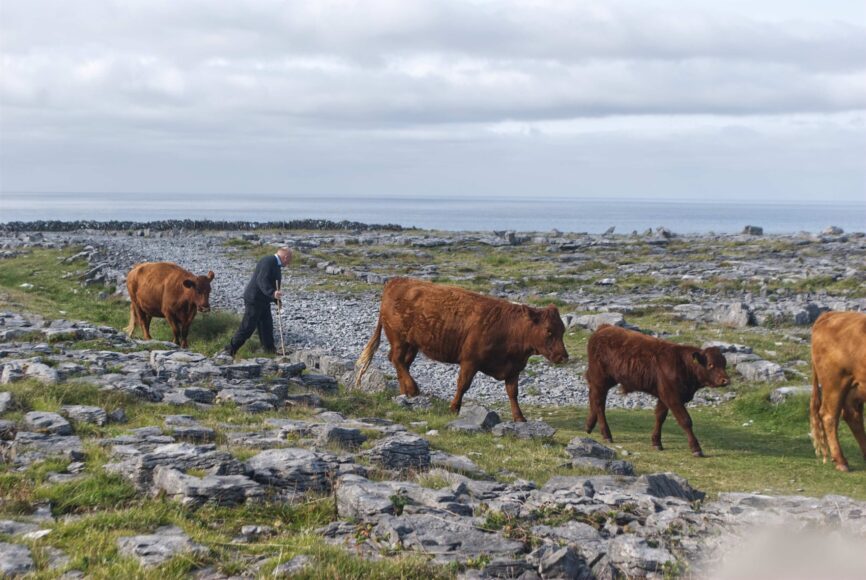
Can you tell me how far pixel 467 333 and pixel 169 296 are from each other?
8652 mm

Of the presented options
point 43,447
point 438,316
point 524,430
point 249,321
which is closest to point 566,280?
point 249,321

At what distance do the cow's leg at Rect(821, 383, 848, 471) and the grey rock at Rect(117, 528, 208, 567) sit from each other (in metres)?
10.3

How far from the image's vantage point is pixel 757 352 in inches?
873

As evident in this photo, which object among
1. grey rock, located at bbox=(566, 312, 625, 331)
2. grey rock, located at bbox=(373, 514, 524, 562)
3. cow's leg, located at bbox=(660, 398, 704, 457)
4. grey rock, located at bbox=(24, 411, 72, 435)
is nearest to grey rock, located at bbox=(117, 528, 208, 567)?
grey rock, located at bbox=(373, 514, 524, 562)

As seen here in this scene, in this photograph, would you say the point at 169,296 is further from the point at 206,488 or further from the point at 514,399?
the point at 206,488

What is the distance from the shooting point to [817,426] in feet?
47.1

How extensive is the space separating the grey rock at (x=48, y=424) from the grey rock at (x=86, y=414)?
40 centimetres

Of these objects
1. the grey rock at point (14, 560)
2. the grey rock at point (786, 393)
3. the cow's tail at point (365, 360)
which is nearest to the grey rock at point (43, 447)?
the grey rock at point (14, 560)

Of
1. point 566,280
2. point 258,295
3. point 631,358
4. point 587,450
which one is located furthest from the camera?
point 566,280

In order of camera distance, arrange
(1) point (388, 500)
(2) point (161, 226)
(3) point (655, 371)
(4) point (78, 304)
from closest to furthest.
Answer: (1) point (388, 500) → (3) point (655, 371) → (4) point (78, 304) → (2) point (161, 226)

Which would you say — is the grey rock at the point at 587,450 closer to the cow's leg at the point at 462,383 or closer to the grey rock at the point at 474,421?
the grey rock at the point at 474,421

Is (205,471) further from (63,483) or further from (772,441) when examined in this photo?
(772,441)

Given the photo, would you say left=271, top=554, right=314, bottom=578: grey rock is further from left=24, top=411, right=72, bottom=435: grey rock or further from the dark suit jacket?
the dark suit jacket

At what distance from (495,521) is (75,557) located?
3.55 meters
